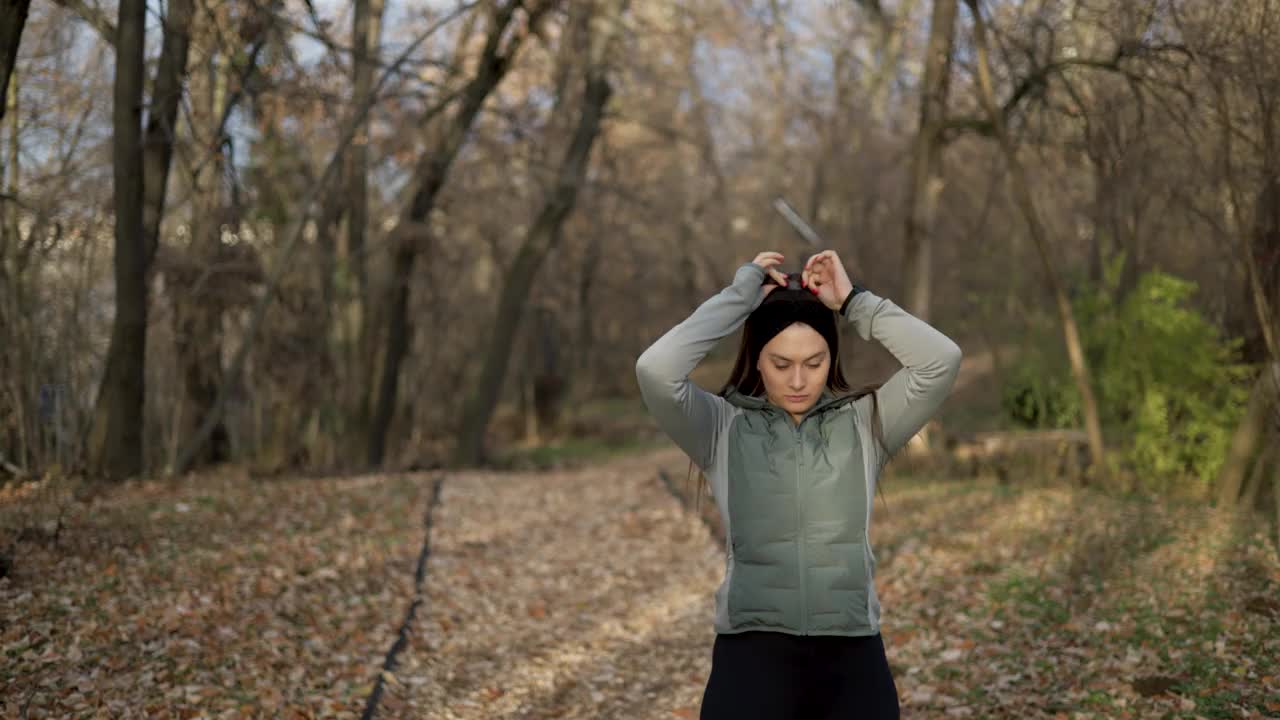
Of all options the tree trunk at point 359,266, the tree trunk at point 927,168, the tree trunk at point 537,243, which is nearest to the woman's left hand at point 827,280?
the tree trunk at point 927,168

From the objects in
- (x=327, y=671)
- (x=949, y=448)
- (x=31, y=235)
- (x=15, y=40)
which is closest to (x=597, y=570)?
(x=327, y=671)

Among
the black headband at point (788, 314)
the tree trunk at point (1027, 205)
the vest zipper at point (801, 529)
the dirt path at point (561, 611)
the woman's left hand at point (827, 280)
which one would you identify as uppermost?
the tree trunk at point (1027, 205)

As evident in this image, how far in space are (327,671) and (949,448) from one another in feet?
36.8

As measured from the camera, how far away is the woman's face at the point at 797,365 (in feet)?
9.75

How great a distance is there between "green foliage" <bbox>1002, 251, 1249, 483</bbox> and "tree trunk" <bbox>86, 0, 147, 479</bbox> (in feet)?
31.5

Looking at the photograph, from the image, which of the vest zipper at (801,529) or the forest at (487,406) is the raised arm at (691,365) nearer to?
the vest zipper at (801,529)

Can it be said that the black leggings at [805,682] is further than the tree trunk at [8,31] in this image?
No

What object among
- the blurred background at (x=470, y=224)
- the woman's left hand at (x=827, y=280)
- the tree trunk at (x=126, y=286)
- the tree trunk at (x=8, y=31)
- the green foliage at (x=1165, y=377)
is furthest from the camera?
the green foliage at (x=1165, y=377)

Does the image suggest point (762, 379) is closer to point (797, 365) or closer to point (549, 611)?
point (797, 365)

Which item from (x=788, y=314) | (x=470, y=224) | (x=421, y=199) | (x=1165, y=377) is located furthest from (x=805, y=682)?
(x=470, y=224)

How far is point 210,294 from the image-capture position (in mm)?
12742

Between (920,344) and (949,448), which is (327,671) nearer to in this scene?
(920,344)

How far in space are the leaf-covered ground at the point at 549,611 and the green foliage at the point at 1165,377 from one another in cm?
115

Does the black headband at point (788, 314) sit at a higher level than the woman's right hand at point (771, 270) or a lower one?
lower
